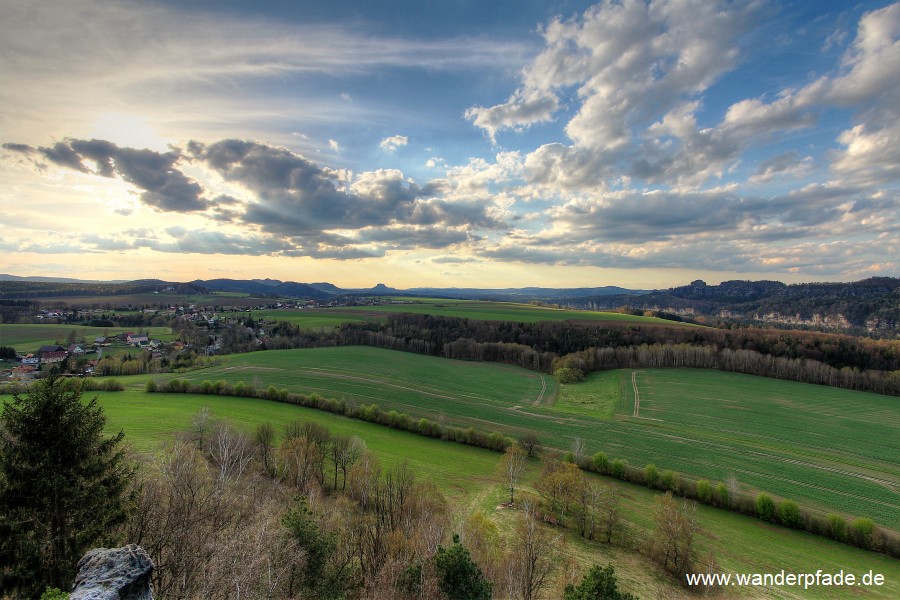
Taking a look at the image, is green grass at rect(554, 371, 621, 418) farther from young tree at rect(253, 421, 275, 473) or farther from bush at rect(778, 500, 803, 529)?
young tree at rect(253, 421, 275, 473)

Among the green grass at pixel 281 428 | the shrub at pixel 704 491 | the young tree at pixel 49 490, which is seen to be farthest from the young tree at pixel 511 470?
the young tree at pixel 49 490

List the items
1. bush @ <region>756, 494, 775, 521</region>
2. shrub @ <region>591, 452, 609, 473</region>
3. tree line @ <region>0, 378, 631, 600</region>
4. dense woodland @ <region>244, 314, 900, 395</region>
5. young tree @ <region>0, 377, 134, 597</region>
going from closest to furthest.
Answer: young tree @ <region>0, 377, 134, 597</region>, tree line @ <region>0, 378, 631, 600</region>, bush @ <region>756, 494, 775, 521</region>, shrub @ <region>591, 452, 609, 473</region>, dense woodland @ <region>244, 314, 900, 395</region>

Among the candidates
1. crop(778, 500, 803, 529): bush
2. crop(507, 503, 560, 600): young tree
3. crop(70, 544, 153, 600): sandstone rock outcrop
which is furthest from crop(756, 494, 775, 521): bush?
crop(70, 544, 153, 600): sandstone rock outcrop

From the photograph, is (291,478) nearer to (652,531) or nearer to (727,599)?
(652,531)

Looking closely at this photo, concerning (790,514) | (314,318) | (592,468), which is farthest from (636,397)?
(314,318)

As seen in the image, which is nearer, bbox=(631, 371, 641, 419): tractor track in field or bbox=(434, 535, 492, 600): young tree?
bbox=(434, 535, 492, 600): young tree

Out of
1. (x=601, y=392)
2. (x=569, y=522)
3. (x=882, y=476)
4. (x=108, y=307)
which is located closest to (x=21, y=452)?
(x=569, y=522)
